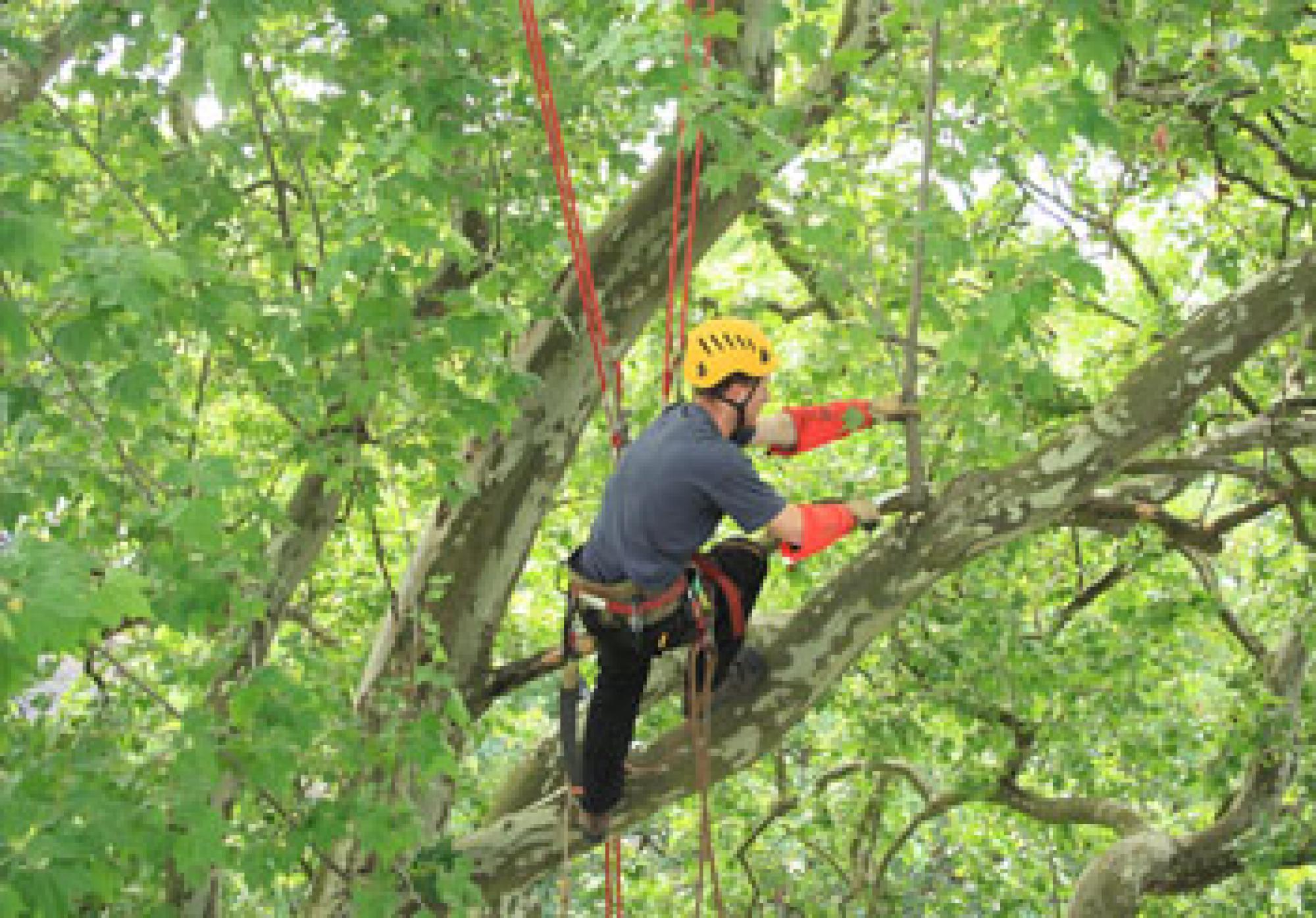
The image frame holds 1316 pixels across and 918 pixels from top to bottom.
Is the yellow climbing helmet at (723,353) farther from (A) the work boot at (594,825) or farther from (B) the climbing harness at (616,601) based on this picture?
(A) the work boot at (594,825)

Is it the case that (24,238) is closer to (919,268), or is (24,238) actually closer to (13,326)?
(13,326)

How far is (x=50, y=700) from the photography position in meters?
4.22

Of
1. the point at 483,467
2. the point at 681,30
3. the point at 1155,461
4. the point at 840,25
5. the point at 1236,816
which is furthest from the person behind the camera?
the point at 1236,816

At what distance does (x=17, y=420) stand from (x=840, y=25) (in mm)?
4102

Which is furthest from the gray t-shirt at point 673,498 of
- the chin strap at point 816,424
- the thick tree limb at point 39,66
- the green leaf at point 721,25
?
the thick tree limb at point 39,66

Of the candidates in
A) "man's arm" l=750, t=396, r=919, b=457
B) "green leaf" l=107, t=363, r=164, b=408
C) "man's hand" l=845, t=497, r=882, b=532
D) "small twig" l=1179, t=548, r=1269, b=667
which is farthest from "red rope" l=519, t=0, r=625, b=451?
"small twig" l=1179, t=548, r=1269, b=667

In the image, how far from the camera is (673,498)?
14.1ft

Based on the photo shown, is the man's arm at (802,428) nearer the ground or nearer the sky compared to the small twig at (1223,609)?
nearer the ground

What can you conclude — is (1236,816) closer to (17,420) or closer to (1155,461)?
(1155,461)

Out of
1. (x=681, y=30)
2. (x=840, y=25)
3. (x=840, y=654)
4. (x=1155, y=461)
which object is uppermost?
(x=840, y=25)

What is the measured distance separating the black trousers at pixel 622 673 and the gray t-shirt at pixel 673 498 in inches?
10.4

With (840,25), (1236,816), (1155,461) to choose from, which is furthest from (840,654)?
(1236,816)

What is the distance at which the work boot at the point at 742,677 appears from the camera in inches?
190

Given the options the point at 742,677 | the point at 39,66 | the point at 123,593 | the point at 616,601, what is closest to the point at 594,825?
the point at 742,677
